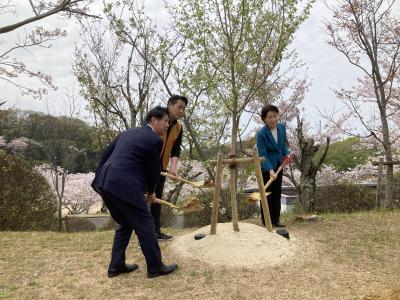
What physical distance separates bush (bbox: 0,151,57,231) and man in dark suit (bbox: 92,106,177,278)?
4.96 metres

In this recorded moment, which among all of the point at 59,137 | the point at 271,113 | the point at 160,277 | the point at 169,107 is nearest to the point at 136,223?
the point at 160,277

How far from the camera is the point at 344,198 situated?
34.4ft

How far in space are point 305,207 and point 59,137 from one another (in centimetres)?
1240

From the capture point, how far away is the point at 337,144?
22.2m

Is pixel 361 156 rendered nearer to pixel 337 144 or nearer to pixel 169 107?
pixel 337 144

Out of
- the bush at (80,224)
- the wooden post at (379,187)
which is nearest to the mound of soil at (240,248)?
the wooden post at (379,187)

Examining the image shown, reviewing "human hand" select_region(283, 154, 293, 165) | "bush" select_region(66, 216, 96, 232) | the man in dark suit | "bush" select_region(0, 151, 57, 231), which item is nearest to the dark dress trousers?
the man in dark suit

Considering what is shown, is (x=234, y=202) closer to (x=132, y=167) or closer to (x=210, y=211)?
(x=132, y=167)

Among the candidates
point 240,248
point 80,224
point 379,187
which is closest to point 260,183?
point 240,248

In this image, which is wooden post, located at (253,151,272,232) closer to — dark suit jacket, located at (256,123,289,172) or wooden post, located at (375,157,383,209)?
dark suit jacket, located at (256,123,289,172)

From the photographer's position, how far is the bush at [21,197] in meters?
7.88

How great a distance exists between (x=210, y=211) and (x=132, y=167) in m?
6.14

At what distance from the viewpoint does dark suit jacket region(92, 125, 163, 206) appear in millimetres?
3545

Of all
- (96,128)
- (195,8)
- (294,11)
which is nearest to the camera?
(294,11)
